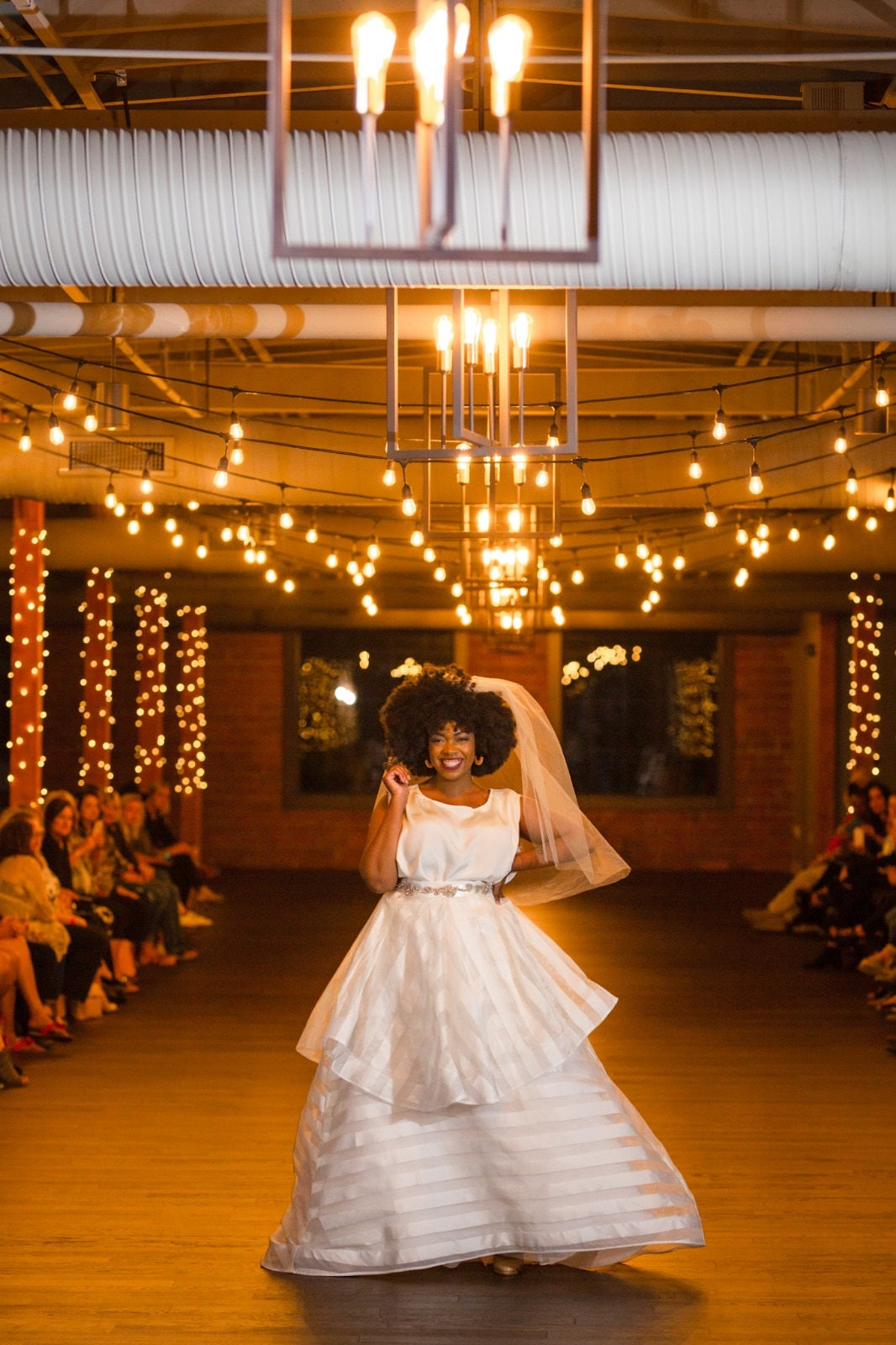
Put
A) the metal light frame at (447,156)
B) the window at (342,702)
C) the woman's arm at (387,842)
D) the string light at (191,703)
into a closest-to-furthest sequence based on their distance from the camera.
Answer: the metal light frame at (447,156) < the woman's arm at (387,842) < the string light at (191,703) < the window at (342,702)

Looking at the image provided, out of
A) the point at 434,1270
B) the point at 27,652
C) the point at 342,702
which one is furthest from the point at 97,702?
the point at 434,1270

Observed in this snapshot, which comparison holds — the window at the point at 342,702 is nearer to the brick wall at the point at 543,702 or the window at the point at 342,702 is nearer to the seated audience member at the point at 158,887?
the brick wall at the point at 543,702

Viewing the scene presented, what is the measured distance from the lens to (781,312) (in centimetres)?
555

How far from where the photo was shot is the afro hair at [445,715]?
4.23m

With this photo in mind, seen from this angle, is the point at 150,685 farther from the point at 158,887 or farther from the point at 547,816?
the point at 547,816

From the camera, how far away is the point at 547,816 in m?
4.16

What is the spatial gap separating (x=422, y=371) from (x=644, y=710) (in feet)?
30.5

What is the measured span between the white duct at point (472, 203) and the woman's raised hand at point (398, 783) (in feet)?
4.07

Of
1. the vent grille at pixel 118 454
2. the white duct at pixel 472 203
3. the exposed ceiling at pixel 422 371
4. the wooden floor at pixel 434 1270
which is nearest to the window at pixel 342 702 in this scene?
the exposed ceiling at pixel 422 371

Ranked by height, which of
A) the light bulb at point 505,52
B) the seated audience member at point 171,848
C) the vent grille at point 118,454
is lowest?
the seated audience member at point 171,848

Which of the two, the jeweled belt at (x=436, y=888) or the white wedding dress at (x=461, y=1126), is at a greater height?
the jeweled belt at (x=436, y=888)

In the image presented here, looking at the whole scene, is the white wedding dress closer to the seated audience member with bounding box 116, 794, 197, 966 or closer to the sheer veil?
the sheer veil

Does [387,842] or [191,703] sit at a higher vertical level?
[191,703]

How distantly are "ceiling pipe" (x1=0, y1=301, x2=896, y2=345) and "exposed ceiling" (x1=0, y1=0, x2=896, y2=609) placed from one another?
1.16 ft
